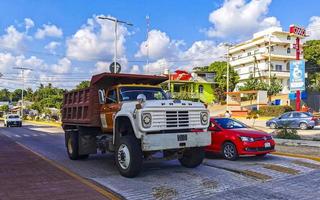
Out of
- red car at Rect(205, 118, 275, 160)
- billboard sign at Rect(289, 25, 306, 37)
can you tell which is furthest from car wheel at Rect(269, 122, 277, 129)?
red car at Rect(205, 118, 275, 160)

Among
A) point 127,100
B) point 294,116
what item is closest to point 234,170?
point 127,100

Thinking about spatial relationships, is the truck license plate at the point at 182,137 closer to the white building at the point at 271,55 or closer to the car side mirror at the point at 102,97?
the car side mirror at the point at 102,97

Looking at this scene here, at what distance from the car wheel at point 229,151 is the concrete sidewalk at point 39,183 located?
Result: 4.97 m

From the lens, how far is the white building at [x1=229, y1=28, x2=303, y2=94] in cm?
7262

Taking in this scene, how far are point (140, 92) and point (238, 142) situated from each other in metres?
3.33

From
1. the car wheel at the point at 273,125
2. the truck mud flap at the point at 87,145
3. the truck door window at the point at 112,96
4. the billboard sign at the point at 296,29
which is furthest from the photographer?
the billboard sign at the point at 296,29

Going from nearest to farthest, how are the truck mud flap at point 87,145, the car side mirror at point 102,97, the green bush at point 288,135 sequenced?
the car side mirror at point 102,97 → the truck mud flap at point 87,145 → the green bush at point 288,135

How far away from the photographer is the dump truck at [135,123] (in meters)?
9.34

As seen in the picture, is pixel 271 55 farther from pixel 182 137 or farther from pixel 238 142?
pixel 182 137

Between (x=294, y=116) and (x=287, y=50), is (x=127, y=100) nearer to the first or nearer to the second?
(x=294, y=116)

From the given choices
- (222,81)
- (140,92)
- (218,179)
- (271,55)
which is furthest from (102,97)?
(271,55)

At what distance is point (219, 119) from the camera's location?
45.5 ft

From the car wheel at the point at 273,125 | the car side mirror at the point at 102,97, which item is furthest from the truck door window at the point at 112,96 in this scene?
the car wheel at the point at 273,125

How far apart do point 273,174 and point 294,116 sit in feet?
72.4
